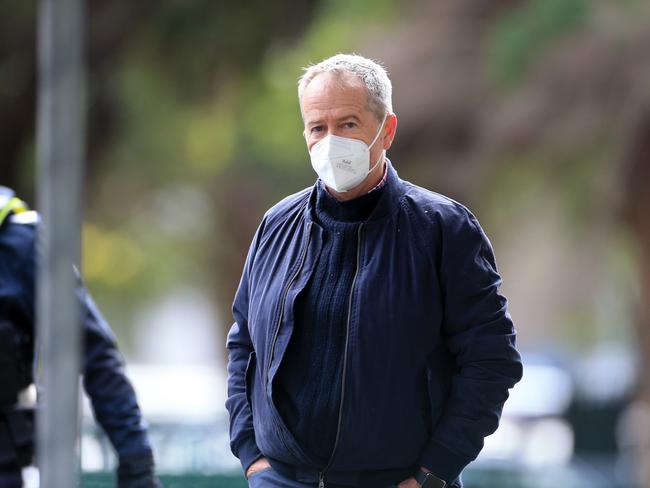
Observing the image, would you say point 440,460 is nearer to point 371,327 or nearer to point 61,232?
point 371,327

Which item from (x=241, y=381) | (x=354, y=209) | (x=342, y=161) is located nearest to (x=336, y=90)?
(x=342, y=161)

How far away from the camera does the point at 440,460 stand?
3.53 meters

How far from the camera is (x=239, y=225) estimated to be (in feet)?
92.2

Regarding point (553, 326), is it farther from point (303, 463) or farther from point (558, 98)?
point (303, 463)

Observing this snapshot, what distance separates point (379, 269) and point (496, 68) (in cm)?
872

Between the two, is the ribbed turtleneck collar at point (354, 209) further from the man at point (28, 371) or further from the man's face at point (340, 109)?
the man at point (28, 371)

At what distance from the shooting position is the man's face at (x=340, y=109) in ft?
11.9

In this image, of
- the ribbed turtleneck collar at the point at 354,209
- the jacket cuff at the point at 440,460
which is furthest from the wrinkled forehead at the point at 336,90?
the jacket cuff at the point at 440,460

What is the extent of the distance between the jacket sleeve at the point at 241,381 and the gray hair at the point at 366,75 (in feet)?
1.60

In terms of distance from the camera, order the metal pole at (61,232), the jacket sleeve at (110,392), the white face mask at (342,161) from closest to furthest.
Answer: the metal pole at (61,232), the white face mask at (342,161), the jacket sleeve at (110,392)

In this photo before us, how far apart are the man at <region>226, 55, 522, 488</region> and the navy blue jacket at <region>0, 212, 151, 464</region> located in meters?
0.72

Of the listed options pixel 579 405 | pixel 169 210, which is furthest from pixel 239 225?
pixel 579 405

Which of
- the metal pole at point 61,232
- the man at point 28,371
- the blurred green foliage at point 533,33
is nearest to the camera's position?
the metal pole at point 61,232

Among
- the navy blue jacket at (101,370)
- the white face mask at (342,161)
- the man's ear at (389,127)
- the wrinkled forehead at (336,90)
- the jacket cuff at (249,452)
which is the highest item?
the wrinkled forehead at (336,90)
